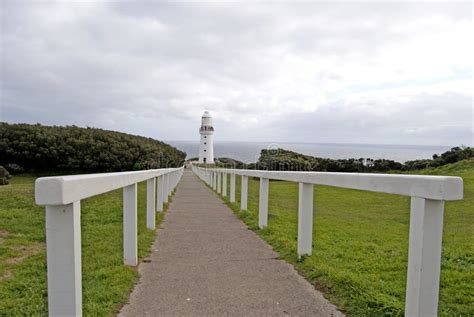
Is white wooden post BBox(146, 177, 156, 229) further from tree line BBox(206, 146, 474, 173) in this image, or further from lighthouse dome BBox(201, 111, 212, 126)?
lighthouse dome BBox(201, 111, 212, 126)

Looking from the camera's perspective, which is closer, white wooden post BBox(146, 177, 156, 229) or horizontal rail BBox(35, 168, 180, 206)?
horizontal rail BBox(35, 168, 180, 206)

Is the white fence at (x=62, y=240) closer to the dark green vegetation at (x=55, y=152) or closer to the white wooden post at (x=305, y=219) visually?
the white wooden post at (x=305, y=219)

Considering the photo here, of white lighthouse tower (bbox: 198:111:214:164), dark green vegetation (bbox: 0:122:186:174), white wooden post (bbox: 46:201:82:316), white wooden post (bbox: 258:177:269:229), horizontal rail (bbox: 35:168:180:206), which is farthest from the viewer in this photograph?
white lighthouse tower (bbox: 198:111:214:164)

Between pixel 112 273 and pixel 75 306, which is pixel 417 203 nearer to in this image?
pixel 75 306

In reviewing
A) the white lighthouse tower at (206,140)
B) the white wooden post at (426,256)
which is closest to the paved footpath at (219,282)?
the white wooden post at (426,256)

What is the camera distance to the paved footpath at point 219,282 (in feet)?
11.4

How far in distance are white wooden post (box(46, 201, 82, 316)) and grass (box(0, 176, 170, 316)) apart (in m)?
0.93

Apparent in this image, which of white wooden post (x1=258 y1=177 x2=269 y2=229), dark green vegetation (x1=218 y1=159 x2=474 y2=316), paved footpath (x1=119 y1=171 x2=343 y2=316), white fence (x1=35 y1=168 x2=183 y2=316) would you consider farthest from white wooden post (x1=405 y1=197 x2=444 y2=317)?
white wooden post (x1=258 y1=177 x2=269 y2=229)

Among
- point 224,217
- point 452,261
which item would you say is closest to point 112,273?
point 452,261

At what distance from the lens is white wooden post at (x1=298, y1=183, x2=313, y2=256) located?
4.89m

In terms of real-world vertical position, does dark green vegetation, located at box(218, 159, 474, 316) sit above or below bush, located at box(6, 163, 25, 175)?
above

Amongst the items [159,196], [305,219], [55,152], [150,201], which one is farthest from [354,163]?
[55,152]

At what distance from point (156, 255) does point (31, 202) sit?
25.1 feet

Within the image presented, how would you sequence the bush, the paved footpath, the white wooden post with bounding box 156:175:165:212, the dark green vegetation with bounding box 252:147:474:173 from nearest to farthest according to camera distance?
the paved footpath
the white wooden post with bounding box 156:175:165:212
the dark green vegetation with bounding box 252:147:474:173
the bush
